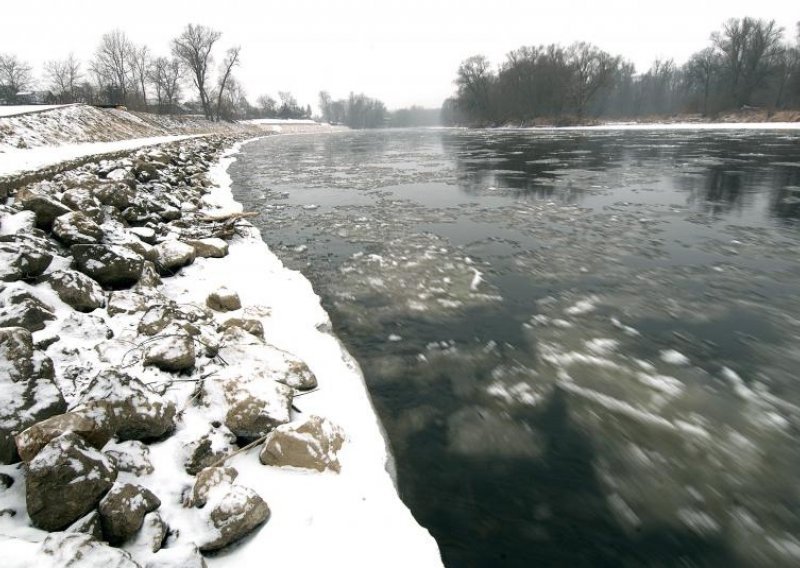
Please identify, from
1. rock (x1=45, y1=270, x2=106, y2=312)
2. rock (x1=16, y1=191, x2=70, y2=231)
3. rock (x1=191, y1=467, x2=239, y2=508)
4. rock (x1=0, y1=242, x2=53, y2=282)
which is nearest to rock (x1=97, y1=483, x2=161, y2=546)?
rock (x1=191, y1=467, x2=239, y2=508)

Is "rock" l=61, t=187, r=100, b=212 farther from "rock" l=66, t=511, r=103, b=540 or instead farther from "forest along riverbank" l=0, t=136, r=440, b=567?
"rock" l=66, t=511, r=103, b=540

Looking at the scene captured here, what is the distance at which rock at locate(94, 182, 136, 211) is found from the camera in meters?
6.17

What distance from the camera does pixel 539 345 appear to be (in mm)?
4074

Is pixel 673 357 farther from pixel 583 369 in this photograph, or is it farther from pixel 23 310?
pixel 23 310

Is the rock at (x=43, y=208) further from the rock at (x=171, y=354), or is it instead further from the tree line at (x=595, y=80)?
the tree line at (x=595, y=80)

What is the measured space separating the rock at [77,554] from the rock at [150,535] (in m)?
0.26

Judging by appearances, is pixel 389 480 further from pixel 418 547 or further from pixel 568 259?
pixel 568 259

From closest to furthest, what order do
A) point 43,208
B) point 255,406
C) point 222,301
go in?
point 255,406 → point 222,301 → point 43,208

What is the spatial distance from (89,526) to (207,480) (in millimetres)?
511

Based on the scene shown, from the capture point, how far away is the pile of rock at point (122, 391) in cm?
189

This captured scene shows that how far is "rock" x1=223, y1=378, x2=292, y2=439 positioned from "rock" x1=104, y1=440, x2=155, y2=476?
506mm

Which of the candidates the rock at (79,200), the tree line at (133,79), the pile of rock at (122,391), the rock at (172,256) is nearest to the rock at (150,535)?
the pile of rock at (122,391)

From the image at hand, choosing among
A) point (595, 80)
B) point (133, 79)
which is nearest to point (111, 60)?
point (133, 79)

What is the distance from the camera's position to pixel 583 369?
3.69m
